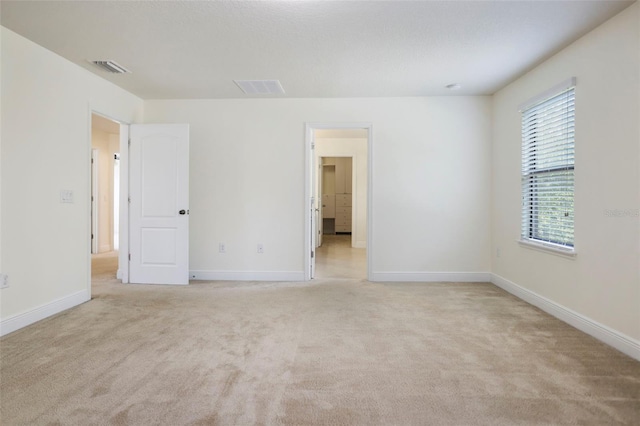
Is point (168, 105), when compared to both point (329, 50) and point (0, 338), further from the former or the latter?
point (0, 338)

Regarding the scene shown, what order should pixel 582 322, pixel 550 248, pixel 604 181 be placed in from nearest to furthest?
pixel 604 181
pixel 582 322
pixel 550 248

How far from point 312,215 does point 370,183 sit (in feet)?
2.95

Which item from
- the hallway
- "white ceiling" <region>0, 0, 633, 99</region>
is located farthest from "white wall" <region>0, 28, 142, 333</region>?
the hallway

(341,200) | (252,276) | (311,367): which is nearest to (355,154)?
(341,200)

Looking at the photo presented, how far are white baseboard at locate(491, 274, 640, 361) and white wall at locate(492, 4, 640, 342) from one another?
0.04m

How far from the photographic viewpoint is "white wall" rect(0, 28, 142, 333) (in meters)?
2.73

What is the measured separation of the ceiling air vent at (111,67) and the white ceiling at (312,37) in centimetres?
8

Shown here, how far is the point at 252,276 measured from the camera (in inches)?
181

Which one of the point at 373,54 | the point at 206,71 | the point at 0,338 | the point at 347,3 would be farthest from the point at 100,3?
the point at 0,338

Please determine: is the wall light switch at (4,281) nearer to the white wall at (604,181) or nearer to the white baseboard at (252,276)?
the white baseboard at (252,276)

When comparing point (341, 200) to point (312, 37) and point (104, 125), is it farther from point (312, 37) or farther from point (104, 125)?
point (312, 37)

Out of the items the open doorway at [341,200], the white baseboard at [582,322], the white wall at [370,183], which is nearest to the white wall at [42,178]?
the white wall at [370,183]

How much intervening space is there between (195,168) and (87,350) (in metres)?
2.74

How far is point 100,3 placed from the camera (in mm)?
2346
